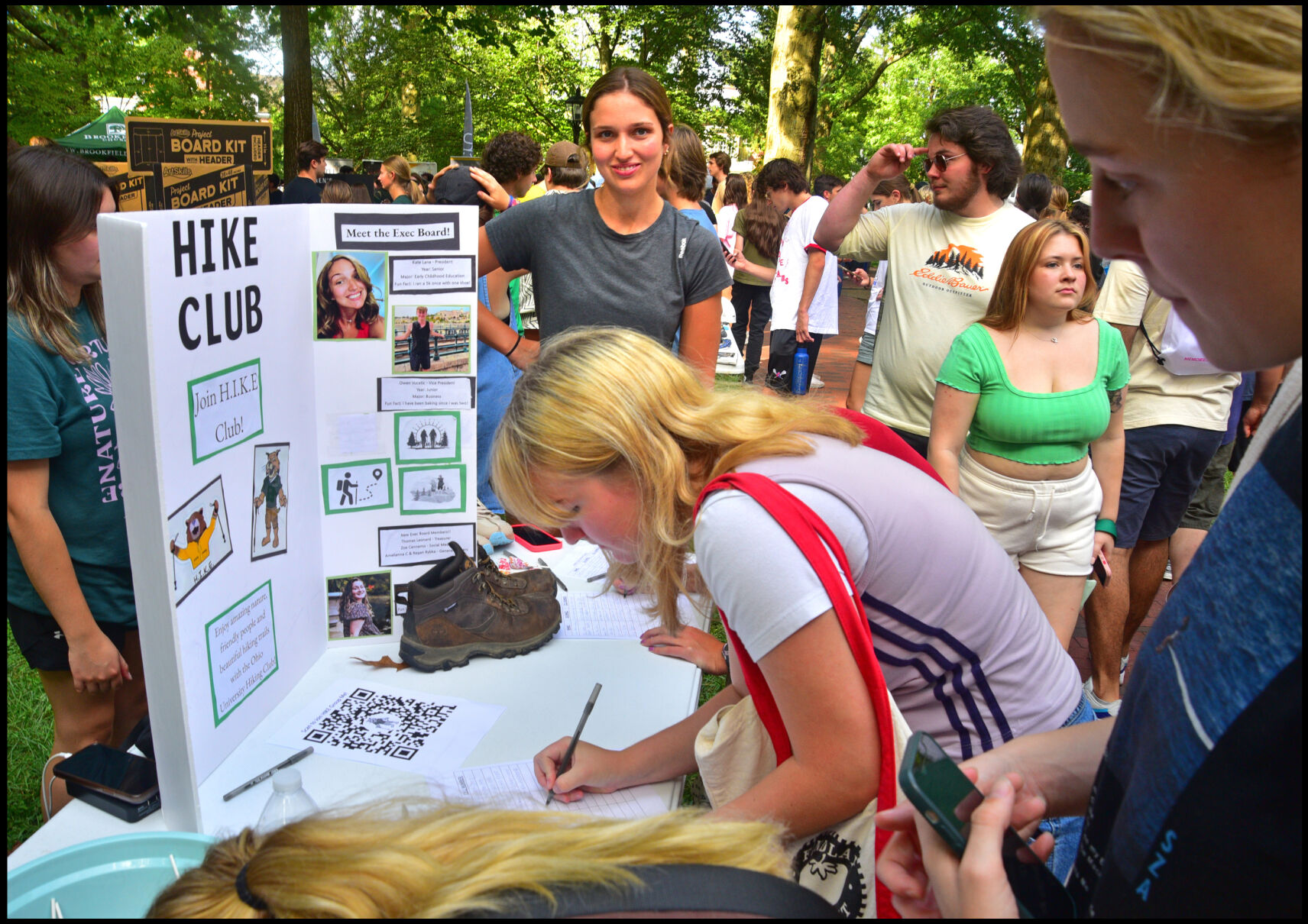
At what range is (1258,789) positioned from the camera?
18.5 inches

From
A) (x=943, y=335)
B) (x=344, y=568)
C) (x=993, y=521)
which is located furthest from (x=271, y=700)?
(x=943, y=335)

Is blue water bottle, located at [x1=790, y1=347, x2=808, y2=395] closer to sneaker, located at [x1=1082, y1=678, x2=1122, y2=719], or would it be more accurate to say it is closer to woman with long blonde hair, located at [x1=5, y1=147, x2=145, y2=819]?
sneaker, located at [x1=1082, y1=678, x2=1122, y2=719]

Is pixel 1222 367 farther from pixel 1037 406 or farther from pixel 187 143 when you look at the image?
pixel 187 143

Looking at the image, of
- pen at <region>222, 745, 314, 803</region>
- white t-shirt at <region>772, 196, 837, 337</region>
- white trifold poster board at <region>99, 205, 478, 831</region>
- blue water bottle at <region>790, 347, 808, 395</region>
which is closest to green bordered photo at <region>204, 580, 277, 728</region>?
white trifold poster board at <region>99, 205, 478, 831</region>

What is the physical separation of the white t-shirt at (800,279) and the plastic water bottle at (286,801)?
5420 millimetres

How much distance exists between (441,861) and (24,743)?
2888mm

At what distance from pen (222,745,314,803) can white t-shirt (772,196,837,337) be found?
526 centimetres

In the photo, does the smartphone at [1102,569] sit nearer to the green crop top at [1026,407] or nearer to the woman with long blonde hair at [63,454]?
Result: the green crop top at [1026,407]

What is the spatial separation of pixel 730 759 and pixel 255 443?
1.05 metres

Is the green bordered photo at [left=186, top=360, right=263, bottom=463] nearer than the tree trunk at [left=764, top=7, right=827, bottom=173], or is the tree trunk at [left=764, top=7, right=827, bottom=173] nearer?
the green bordered photo at [left=186, top=360, right=263, bottom=463]

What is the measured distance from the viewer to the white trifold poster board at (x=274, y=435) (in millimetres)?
1279

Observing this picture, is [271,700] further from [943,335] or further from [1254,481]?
[943,335]

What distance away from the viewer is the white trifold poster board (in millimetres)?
1279

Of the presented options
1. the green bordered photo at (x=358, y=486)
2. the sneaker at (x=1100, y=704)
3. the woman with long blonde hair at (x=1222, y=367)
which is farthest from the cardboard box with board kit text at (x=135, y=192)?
the sneaker at (x=1100, y=704)
